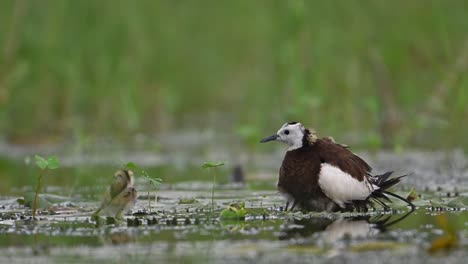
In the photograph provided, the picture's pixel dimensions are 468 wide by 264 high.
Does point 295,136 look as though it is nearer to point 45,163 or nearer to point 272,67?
point 45,163

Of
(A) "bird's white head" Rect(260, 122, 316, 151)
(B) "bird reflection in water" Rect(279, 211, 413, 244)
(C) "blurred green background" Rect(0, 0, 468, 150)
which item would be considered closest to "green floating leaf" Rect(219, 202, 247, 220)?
(B) "bird reflection in water" Rect(279, 211, 413, 244)

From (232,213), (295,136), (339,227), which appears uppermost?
(295,136)

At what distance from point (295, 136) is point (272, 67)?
26.5ft

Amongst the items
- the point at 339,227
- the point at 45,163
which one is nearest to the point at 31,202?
the point at 45,163

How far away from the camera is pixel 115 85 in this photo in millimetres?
16312

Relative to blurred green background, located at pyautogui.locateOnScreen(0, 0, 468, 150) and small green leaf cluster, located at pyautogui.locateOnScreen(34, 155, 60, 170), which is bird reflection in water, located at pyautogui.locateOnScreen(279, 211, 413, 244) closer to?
small green leaf cluster, located at pyautogui.locateOnScreen(34, 155, 60, 170)

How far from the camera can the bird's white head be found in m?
8.38

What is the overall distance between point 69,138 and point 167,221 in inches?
416

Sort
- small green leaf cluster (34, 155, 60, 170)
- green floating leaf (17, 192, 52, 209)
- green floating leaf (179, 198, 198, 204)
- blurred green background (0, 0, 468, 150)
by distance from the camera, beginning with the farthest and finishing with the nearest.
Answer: blurred green background (0, 0, 468, 150)
green floating leaf (179, 198, 198, 204)
green floating leaf (17, 192, 52, 209)
small green leaf cluster (34, 155, 60, 170)

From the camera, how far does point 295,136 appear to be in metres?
8.44

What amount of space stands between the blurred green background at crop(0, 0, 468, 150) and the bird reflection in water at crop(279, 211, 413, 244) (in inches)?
208

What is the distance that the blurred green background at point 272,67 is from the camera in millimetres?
14969

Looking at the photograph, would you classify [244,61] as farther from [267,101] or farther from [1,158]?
[1,158]

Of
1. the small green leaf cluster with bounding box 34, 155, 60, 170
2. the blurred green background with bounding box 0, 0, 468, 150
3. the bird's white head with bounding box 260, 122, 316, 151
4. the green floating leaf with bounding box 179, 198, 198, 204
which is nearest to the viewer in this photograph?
the small green leaf cluster with bounding box 34, 155, 60, 170
